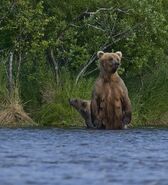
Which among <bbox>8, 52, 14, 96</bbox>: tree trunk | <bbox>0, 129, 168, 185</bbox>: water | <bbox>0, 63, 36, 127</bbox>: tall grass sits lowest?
<bbox>0, 129, 168, 185</bbox>: water

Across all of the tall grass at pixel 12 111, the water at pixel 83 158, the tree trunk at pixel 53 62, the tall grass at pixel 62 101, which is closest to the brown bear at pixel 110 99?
the water at pixel 83 158

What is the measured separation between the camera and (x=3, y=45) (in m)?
32.9

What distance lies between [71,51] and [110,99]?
6.38 metres

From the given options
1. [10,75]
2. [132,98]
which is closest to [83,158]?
[10,75]

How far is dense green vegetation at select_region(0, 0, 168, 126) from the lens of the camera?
31.2 m

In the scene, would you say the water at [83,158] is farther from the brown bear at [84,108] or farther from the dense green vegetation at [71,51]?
the dense green vegetation at [71,51]

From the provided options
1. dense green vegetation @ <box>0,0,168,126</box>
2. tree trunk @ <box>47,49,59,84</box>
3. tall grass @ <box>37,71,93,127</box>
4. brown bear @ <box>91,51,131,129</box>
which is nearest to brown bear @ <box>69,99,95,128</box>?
brown bear @ <box>91,51,131,129</box>

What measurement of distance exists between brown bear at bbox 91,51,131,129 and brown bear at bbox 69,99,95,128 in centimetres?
158

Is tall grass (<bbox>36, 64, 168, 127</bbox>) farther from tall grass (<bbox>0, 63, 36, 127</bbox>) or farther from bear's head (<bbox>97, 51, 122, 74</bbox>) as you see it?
bear's head (<bbox>97, 51, 122, 74</bbox>)

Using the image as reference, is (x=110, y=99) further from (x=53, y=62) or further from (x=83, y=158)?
(x=83, y=158)

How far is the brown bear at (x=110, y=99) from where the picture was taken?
85.8 feet

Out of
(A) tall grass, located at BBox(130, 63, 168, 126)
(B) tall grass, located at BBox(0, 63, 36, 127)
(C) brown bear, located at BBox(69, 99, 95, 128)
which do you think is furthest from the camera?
(A) tall grass, located at BBox(130, 63, 168, 126)

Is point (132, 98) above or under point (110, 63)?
under

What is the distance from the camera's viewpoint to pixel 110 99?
26.1 m
